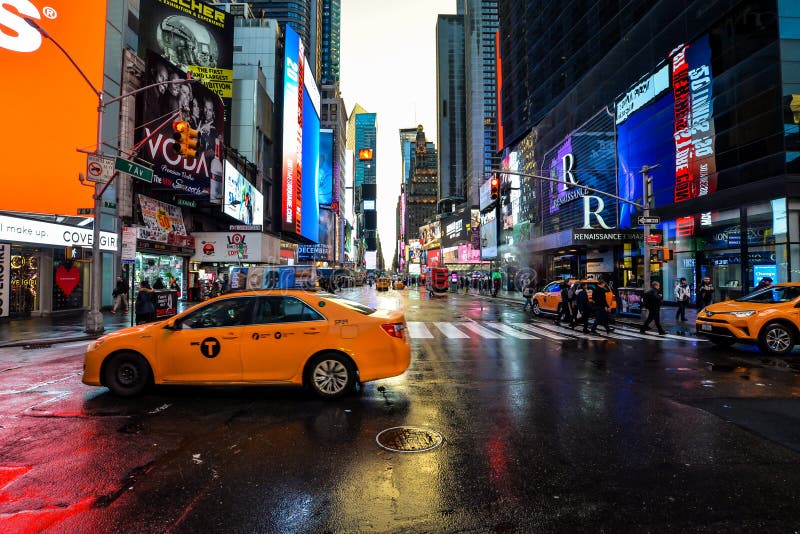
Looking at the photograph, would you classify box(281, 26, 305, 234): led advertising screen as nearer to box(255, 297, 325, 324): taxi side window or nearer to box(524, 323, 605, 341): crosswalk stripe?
box(524, 323, 605, 341): crosswalk stripe

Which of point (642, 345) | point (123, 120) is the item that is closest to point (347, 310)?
point (642, 345)

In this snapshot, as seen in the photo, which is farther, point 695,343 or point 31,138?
point 31,138

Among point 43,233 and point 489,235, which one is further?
point 489,235

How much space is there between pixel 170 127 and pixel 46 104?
6.85m

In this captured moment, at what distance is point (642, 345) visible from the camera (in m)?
11.6

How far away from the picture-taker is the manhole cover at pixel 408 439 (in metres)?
4.39

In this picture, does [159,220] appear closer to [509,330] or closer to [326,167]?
[509,330]

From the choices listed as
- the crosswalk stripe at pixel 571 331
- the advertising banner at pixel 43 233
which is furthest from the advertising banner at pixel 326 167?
the crosswalk stripe at pixel 571 331

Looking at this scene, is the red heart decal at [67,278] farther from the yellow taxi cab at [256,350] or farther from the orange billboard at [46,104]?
the yellow taxi cab at [256,350]

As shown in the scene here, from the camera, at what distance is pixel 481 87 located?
138 meters

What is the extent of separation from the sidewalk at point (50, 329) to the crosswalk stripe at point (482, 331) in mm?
12299

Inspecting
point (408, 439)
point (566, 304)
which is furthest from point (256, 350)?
point (566, 304)

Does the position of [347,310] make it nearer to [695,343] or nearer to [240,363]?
[240,363]

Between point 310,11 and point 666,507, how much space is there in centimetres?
14732
